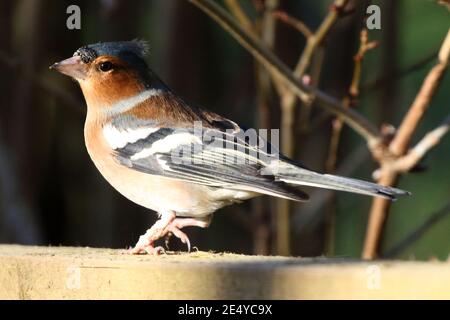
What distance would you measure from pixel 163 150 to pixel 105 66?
52 cm

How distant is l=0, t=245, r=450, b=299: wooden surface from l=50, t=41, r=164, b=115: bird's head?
1.30m

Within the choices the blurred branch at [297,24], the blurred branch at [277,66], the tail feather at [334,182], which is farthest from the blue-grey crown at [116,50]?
the tail feather at [334,182]

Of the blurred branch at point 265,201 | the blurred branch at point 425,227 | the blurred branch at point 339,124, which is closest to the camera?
the blurred branch at point 339,124

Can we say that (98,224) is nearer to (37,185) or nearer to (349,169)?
(37,185)

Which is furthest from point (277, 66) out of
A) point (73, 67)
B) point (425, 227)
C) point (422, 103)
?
point (425, 227)

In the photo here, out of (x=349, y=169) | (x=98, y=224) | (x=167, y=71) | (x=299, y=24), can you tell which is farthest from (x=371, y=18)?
(x=98, y=224)

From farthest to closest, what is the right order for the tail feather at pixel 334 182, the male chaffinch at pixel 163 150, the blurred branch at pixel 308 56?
the blurred branch at pixel 308 56 → the male chaffinch at pixel 163 150 → the tail feather at pixel 334 182

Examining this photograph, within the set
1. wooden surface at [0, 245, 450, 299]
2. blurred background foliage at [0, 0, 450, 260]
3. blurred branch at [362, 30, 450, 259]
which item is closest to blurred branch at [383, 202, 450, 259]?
blurred branch at [362, 30, 450, 259]

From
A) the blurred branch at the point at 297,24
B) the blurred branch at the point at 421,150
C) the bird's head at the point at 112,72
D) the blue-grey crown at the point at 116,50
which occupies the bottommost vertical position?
the blurred branch at the point at 421,150

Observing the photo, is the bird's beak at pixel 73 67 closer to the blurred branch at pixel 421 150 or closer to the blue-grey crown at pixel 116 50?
the blue-grey crown at pixel 116 50

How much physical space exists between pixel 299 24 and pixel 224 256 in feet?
4.21

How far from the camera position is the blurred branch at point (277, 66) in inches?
141

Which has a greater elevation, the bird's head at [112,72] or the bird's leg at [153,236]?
the bird's head at [112,72]

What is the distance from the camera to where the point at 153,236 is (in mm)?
3650
